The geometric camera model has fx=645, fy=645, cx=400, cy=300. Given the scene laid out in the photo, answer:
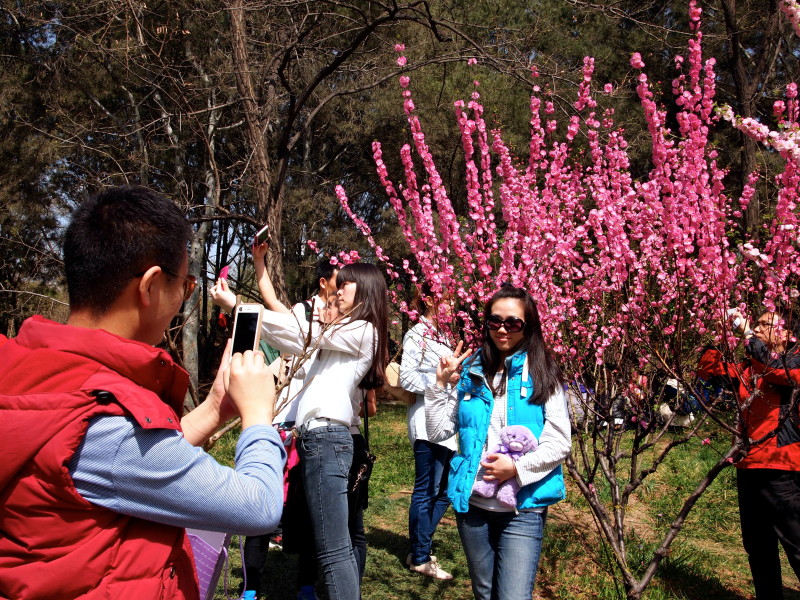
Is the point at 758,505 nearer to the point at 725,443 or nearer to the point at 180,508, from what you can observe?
the point at 180,508

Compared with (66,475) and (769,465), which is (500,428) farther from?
(66,475)

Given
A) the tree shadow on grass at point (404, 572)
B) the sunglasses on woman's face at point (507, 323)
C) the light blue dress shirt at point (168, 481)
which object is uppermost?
the sunglasses on woman's face at point (507, 323)

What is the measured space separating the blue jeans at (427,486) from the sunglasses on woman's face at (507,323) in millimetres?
1712

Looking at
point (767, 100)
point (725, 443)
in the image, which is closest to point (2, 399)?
point (725, 443)

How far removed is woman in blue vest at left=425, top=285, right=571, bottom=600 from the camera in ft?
8.18

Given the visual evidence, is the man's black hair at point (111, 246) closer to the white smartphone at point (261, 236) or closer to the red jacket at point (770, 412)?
the white smartphone at point (261, 236)

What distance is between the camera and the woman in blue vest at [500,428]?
2.49 metres

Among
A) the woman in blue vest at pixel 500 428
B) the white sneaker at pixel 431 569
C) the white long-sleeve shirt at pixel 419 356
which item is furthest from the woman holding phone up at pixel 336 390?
the white sneaker at pixel 431 569

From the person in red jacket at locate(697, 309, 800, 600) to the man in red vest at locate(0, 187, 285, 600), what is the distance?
282cm

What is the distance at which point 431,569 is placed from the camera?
4355 millimetres

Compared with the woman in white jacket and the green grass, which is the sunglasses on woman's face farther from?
the green grass

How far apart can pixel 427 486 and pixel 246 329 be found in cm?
315

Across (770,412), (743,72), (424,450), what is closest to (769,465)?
(770,412)

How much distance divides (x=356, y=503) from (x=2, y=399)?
7.72 ft
